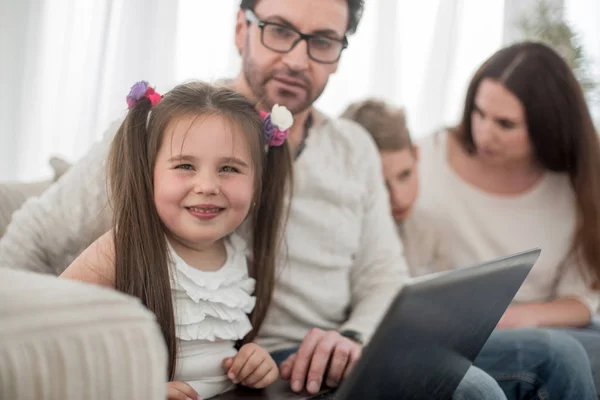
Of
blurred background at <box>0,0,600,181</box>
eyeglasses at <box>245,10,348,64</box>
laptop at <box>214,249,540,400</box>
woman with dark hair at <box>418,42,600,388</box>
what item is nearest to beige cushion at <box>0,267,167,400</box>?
laptop at <box>214,249,540,400</box>

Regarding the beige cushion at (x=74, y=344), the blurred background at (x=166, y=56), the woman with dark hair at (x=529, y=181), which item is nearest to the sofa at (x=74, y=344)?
the beige cushion at (x=74, y=344)

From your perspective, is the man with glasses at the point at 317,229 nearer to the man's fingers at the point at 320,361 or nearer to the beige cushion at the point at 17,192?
the man's fingers at the point at 320,361

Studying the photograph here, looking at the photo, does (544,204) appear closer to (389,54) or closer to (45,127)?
(389,54)

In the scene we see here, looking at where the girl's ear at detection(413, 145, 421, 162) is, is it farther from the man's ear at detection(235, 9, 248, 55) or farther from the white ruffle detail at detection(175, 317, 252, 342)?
the white ruffle detail at detection(175, 317, 252, 342)

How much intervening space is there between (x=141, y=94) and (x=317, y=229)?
1.58ft

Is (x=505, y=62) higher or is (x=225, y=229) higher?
(x=505, y=62)

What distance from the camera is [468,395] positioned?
3.43 ft

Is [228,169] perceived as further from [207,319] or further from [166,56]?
[166,56]

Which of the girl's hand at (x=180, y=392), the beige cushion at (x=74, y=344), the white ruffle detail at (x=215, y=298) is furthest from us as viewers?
the white ruffle detail at (x=215, y=298)

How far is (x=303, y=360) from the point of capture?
1.10m

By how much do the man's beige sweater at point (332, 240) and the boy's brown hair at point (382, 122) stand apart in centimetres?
11

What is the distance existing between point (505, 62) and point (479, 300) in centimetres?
93

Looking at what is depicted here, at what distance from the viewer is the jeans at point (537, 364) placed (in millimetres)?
1244

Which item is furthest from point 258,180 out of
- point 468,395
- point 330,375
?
point 468,395
